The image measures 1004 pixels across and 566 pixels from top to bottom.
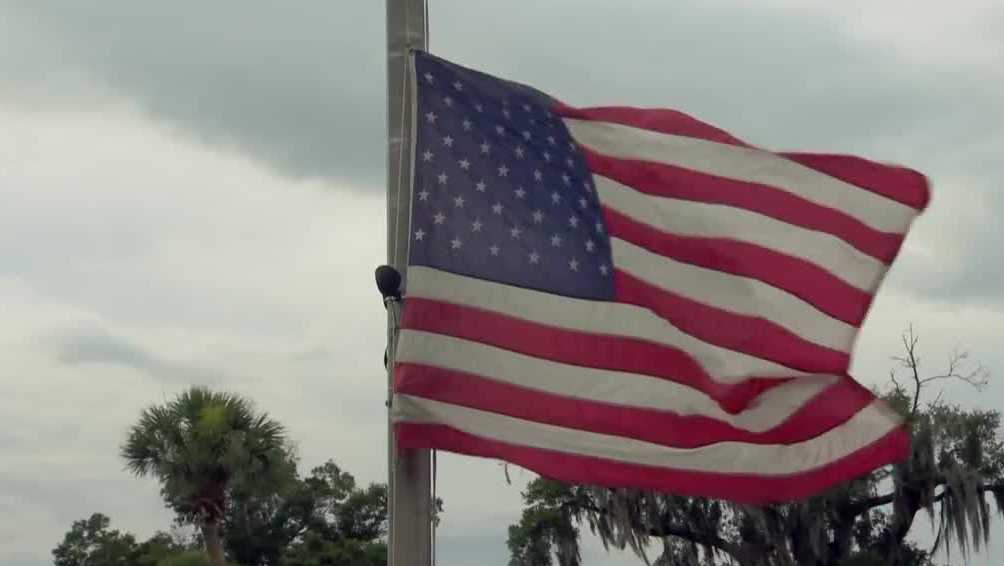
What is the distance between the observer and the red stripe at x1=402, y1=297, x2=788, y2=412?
8.95 metres

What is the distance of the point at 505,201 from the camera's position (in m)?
9.42

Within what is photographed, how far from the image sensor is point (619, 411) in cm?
906

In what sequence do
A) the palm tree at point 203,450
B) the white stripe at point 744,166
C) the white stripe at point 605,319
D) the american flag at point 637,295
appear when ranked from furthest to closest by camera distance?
the palm tree at point 203,450 < the white stripe at point 744,166 < the white stripe at point 605,319 < the american flag at point 637,295

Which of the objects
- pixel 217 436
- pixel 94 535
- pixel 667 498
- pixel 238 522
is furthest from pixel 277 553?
pixel 217 436

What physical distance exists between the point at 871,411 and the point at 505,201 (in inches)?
93.0

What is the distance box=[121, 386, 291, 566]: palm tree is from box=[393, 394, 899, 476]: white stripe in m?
18.9

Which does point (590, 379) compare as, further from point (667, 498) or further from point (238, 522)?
point (238, 522)

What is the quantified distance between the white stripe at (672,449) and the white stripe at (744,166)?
1.19 m

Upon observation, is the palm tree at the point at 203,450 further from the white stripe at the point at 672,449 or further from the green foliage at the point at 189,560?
the white stripe at the point at 672,449

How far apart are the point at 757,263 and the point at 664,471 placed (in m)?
1.39

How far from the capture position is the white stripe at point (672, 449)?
8.68 meters

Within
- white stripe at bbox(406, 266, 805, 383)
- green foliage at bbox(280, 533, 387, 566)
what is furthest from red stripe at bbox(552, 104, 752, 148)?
green foliage at bbox(280, 533, 387, 566)

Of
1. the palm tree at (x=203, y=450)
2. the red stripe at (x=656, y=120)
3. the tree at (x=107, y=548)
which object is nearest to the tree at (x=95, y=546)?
the tree at (x=107, y=548)

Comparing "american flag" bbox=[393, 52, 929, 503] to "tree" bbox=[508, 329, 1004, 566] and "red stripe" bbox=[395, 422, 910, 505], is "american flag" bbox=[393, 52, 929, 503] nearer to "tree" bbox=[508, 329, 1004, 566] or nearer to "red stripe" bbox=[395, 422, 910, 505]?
"red stripe" bbox=[395, 422, 910, 505]
